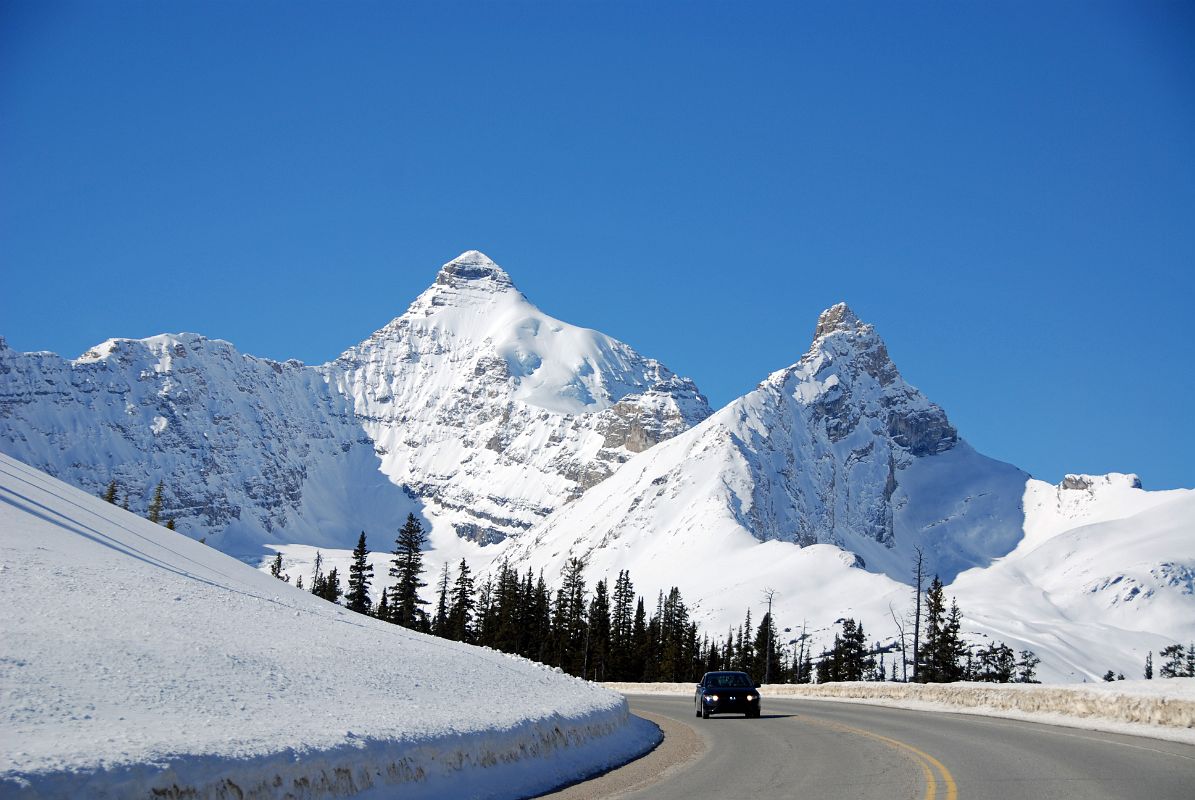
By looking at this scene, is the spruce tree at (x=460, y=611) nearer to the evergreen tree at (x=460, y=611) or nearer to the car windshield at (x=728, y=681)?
the evergreen tree at (x=460, y=611)

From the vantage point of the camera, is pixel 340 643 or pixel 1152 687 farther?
pixel 1152 687

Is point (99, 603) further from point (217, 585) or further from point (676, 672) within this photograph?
point (676, 672)

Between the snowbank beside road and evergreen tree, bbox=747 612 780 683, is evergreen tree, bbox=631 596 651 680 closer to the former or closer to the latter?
evergreen tree, bbox=747 612 780 683

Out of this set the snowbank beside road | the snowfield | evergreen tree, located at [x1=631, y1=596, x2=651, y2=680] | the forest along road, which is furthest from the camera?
evergreen tree, located at [x1=631, y1=596, x2=651, y2=680]

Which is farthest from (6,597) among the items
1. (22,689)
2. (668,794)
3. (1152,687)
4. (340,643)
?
(1152,687)

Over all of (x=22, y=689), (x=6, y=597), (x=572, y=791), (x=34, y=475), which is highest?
(x=34, y=475)

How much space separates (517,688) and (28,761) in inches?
591

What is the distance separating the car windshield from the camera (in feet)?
112

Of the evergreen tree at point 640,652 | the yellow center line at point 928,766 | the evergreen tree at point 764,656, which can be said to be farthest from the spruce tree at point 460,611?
the yellow center line at point 928,766

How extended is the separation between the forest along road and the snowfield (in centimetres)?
222

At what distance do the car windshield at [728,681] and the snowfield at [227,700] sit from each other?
7.74 metres

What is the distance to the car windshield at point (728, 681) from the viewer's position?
112 ft

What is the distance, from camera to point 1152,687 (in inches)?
1048

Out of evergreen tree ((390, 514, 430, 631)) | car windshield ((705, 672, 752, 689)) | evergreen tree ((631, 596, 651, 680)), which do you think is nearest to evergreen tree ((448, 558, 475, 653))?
evergreen tree ((390, 514, 430, 631))
